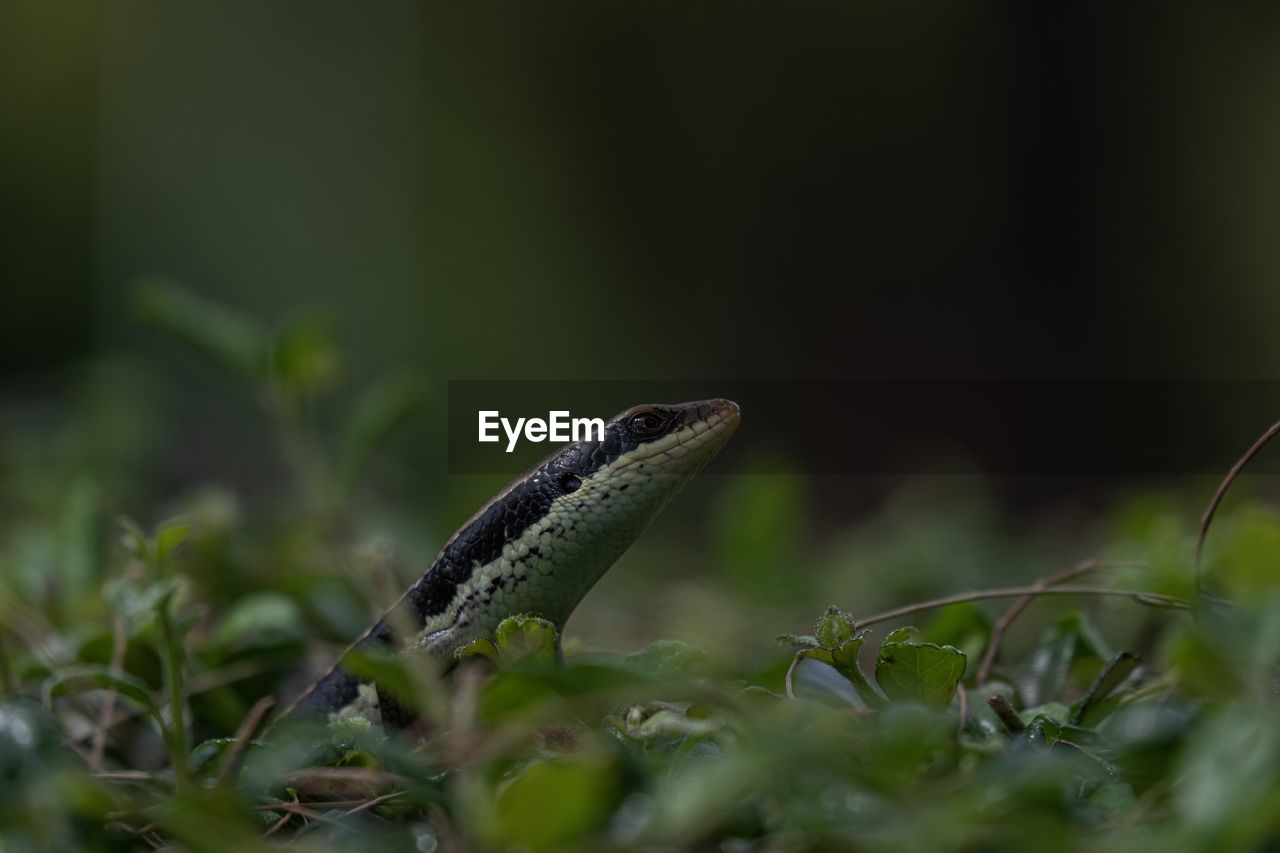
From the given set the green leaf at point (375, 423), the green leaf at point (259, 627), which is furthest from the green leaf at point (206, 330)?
the green leaf at point (259, 627)

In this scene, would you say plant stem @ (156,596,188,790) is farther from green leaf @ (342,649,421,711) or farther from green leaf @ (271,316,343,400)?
green leaf @ (271,316,343,400)

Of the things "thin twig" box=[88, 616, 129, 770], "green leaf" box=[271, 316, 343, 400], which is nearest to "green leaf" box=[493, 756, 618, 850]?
"thin twig" box=[88, 616, 129, 770]

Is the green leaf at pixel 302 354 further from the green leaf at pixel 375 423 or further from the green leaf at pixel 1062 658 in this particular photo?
the green leaf at pixel 1062 658

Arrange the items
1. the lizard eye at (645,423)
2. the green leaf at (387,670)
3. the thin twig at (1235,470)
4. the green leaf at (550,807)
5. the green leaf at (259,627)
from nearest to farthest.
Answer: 1. the green leaf at (550,807)
2. the green leaf at (387,670)
3. the thin twig at (1235,470)
4. the green leaf at (259,627)
5. the lizard eye at (645,423)

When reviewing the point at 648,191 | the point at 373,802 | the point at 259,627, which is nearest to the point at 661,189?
the point at 648,191

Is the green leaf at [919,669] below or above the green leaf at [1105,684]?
above

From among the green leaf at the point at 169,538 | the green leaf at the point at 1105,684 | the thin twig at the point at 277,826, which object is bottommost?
the thin twig at the point at 277,826
